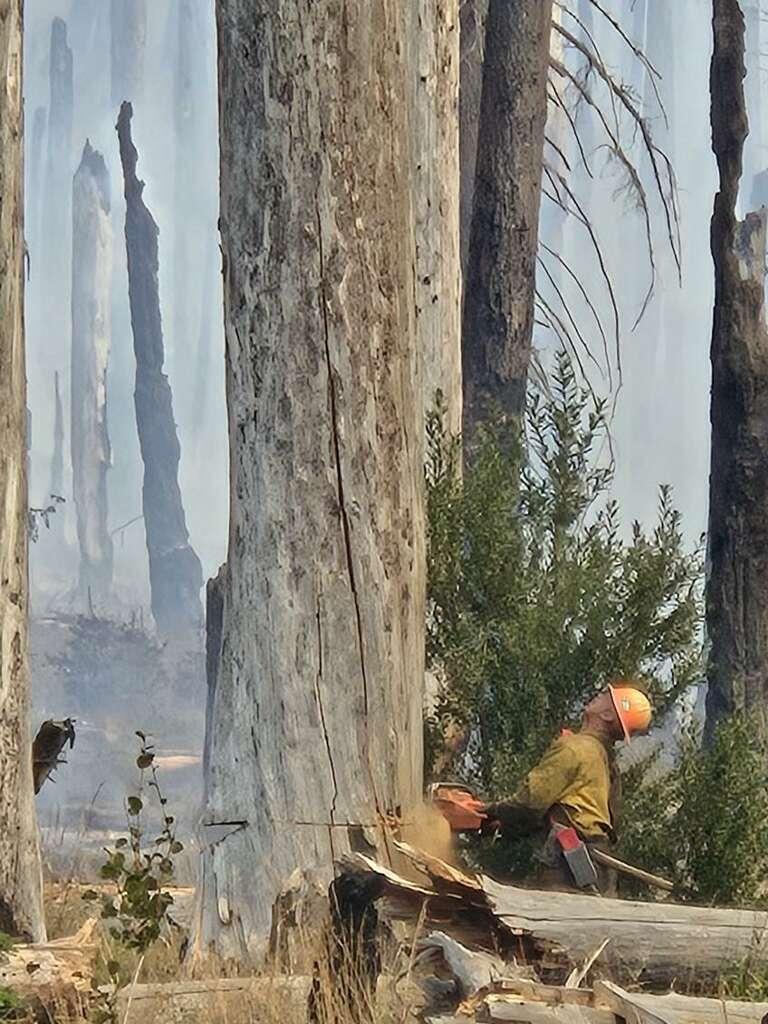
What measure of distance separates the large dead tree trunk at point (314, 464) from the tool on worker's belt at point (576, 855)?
679 mm

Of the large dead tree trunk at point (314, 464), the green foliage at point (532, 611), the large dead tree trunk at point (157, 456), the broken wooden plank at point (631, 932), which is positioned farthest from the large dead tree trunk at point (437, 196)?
the large dead tree trunk at point (157, 456)

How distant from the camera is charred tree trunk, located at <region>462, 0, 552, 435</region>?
545 inches

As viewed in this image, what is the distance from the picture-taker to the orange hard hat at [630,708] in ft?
24.8

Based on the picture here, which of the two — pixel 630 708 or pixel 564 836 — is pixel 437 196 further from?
pixel 564 836

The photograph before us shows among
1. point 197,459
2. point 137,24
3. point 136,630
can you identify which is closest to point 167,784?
point 136,630

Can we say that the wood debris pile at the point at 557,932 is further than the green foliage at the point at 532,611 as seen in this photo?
No

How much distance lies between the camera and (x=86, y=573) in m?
41.2

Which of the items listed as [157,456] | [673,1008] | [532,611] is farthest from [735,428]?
[157,456]

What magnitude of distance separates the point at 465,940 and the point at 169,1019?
1.21 metres

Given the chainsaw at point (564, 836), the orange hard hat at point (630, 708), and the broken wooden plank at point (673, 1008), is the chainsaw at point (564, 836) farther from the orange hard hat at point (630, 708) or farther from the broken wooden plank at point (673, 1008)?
the broken wooden plank at point (673, 1008)

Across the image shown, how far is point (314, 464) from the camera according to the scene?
744cm

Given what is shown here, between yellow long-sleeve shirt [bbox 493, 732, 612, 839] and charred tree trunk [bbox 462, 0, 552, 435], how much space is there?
20.4ft

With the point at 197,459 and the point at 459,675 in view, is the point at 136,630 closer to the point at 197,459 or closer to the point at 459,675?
the point at 197,459

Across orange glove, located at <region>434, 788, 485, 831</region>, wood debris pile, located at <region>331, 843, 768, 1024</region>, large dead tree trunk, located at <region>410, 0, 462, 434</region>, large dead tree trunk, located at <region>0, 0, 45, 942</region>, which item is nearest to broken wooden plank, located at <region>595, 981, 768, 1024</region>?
wood debris pile, located at <region>331, 843, 768, 1024</region>
